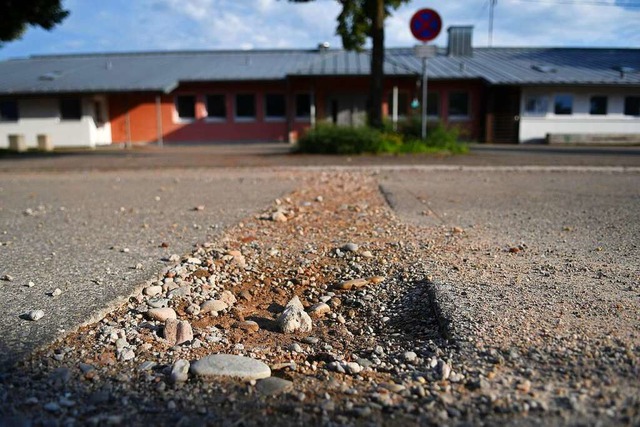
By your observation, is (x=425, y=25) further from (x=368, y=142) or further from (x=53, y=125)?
(x=53, y=125)

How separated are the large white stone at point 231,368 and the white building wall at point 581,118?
91.6 feet

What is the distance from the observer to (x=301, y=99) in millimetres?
30047

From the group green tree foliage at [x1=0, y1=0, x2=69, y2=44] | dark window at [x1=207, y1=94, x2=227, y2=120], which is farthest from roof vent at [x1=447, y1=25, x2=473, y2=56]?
green tree foliage at [x1=0, y1=0, x2=69, y2=44]

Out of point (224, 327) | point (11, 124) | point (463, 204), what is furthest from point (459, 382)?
point (11, 124)

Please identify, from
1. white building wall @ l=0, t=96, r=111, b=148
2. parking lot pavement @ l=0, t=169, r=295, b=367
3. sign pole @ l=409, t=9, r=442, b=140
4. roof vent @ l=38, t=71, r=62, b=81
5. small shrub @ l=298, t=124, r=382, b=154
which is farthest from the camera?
roof vent @ l=38, t=71, r=62, b=81

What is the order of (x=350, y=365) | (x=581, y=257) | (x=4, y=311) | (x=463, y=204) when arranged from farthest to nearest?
(x=463, y=204)
(x=581, y=257)
(x=4, y=311)
(x=350, y=365)

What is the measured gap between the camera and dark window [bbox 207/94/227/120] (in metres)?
30.2

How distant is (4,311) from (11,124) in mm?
30389

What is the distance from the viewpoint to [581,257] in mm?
4121

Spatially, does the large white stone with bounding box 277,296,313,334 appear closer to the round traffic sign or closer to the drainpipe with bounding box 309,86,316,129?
the round traffic sign

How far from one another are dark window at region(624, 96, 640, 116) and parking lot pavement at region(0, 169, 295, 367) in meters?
25.1

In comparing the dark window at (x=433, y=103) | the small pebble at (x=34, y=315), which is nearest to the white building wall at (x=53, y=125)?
the dark window at (x=433, y=103)

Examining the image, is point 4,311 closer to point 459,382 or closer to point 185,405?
point 185,405

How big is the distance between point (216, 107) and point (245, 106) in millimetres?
1595
